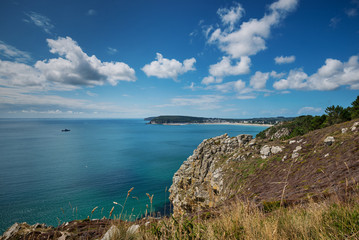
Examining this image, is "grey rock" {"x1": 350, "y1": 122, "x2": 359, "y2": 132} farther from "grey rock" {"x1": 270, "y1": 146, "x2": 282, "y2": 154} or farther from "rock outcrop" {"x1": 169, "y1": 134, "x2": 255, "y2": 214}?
"rock outcrop" {"x1": 169, "y1": 134, "x2": 255, "y2": 214}

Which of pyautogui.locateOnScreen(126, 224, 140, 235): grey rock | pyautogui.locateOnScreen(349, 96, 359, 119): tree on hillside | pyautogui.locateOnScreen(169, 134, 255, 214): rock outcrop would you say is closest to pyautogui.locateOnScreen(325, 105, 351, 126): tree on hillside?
pyautogui.locateOnScreen(349, 96, 359, 119): tree on hillside

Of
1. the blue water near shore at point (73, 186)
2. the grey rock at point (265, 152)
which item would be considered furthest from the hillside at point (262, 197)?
the blue water near shore at point (73, 186)

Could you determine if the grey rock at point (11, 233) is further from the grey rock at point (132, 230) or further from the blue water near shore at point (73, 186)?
the blue water near shore at point (73, 186)

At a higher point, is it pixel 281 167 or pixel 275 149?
pixel 275 149

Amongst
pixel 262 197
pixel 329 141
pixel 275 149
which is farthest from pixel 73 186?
pixel 329 141

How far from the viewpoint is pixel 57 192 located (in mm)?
39500

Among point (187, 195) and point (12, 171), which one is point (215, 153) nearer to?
point (187, 195)

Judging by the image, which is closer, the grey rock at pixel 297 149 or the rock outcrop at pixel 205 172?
the grey rock at pixel 297 149

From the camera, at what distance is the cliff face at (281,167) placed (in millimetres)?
8836

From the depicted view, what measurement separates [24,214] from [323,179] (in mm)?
45965

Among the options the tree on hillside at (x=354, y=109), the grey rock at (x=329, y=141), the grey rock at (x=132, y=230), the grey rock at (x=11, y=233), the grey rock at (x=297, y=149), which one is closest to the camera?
the grey rock at (x=132, y=230)

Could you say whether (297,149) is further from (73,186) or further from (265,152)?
(73,186)

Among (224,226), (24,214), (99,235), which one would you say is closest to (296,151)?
(224,226)

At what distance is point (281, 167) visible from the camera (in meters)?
14.1
